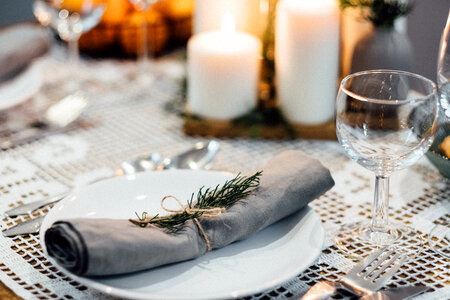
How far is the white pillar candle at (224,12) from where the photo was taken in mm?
1120

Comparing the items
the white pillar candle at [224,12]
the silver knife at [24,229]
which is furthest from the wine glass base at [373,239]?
the white pillar candle at [224,12]

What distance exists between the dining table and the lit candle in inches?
1.9

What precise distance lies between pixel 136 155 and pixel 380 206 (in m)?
0.40

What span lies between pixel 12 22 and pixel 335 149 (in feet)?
2.43

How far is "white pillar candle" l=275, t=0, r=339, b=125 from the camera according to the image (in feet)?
3.27

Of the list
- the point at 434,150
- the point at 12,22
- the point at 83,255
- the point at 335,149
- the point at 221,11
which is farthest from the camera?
the point at 12,22

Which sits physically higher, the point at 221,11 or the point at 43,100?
the point at 221,11

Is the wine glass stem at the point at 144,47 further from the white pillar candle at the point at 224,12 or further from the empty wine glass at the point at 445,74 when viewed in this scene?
the empty wine glass at the point at 445,74

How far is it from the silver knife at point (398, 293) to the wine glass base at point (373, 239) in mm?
82

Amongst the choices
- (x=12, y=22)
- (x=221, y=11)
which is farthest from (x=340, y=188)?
(x=12, y=22)

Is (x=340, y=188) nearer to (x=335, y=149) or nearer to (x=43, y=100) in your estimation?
(x=335, y=149)

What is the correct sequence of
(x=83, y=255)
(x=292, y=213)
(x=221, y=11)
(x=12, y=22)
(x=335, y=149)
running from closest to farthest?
(x=83, y=255) → (x=292, y=213) → (x=335, y=149) → (x=221, y=11) → (x=12, y=22)

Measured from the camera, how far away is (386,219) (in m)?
0.75

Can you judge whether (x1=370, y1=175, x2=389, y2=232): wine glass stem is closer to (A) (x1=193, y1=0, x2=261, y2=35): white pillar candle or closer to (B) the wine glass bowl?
(A) (x1=193, y1=0, x2=261, y2=35): white pillar candle
